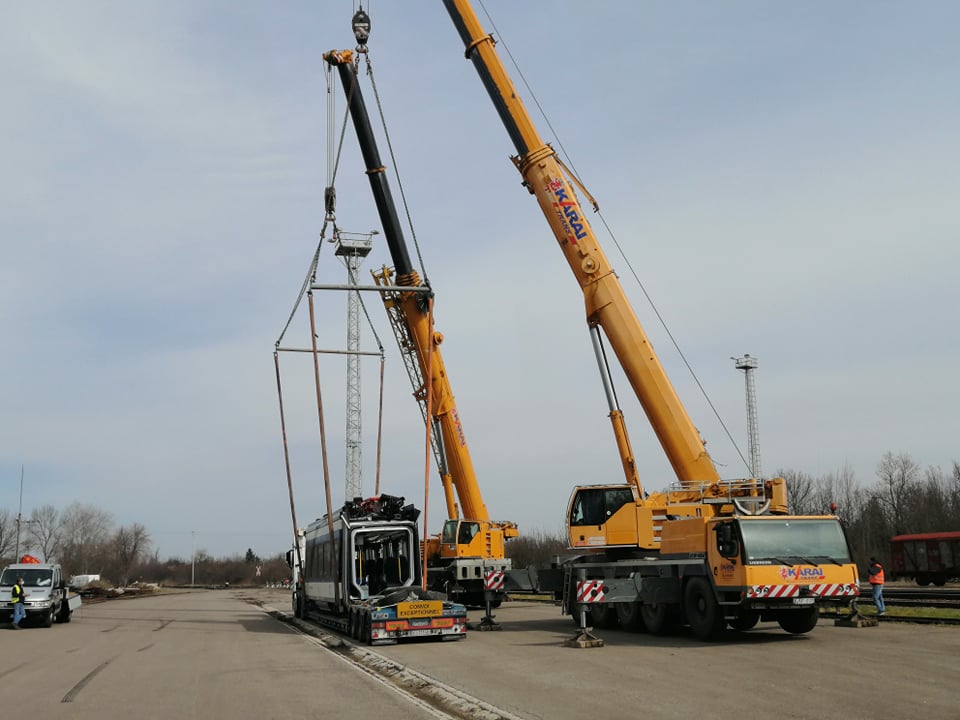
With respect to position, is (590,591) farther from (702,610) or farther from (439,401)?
(439,401)

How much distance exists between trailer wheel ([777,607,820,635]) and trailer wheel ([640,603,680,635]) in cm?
215

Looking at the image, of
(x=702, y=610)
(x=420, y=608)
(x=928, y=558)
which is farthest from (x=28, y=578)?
(x=928, y=558)

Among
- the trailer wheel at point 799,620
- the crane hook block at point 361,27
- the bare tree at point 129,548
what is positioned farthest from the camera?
the bare tree at point 129,548

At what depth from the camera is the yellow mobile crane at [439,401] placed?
29.3m

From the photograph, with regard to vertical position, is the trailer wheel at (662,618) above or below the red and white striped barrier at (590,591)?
below

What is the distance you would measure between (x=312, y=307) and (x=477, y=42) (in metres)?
7.88

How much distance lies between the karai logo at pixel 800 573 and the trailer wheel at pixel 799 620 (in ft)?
3.80

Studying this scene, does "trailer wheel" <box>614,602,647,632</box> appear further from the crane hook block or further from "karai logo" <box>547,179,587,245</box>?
the crane hook block

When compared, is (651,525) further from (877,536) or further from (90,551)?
(90,551)

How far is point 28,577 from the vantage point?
95.3 ft

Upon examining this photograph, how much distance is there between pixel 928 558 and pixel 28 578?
38982 millimetres

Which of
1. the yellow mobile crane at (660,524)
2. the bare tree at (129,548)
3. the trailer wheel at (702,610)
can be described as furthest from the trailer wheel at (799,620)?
Result: the bare tree at (129,548)

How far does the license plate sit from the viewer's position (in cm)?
1945

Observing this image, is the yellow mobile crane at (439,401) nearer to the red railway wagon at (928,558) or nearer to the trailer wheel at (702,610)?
the trailer wheel at (702,610)
